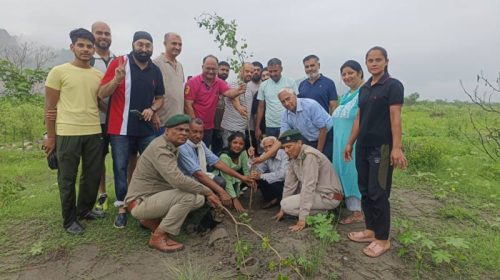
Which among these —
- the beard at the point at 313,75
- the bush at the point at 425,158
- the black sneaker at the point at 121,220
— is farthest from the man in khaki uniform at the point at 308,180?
the bush at the point at 425,158

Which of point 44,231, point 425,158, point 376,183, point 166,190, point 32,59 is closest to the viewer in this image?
point 376,183

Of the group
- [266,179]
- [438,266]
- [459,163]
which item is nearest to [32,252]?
[266,179]

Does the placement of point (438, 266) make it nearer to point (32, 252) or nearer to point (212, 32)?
point (212, 32)

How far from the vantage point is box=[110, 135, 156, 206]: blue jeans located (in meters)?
3.81

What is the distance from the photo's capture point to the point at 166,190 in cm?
362

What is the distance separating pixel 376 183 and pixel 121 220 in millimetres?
2814

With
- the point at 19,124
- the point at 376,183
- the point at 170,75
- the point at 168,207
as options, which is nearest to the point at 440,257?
the point at 376,183

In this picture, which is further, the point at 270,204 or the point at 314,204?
the point at 270,204

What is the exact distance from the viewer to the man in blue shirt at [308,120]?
14.0ft

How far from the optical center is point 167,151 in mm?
3428

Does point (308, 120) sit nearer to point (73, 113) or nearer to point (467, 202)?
point (73, 113)

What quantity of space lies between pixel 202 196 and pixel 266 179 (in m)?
1.22

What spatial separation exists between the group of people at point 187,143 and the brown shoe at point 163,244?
0.04ft

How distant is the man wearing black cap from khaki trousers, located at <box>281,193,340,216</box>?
6.01 ft
